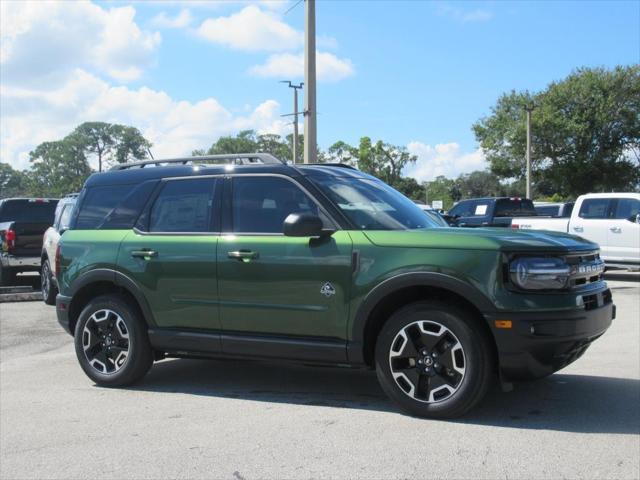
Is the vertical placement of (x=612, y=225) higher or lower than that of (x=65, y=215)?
lower

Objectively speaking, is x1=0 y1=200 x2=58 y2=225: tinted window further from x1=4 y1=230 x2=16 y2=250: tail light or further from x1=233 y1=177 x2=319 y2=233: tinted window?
x1=233 y1=177 x2=319 y2=233: tinted window

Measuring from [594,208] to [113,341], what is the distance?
1316 cm

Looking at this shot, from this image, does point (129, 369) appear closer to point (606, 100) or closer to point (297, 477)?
point (297, 477)

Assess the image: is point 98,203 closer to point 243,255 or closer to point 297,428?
point 243,255

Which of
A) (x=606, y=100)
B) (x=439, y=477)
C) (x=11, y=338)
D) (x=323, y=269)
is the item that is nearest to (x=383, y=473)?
(x=439, y=477)

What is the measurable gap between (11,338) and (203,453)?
5641mm

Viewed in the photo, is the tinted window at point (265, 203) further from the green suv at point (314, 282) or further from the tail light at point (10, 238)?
the tail light at point (10, 238)

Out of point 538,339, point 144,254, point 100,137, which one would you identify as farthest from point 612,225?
point 100,137

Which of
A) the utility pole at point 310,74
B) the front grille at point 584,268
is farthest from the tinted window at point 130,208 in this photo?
the utility pole at point 310,74

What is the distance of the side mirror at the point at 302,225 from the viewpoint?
5.07 m

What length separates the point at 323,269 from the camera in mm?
5133

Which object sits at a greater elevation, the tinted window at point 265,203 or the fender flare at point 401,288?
the tinted window at point 265,203

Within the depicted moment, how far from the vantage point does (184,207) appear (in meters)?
5.93

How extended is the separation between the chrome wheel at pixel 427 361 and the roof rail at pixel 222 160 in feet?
6.38
